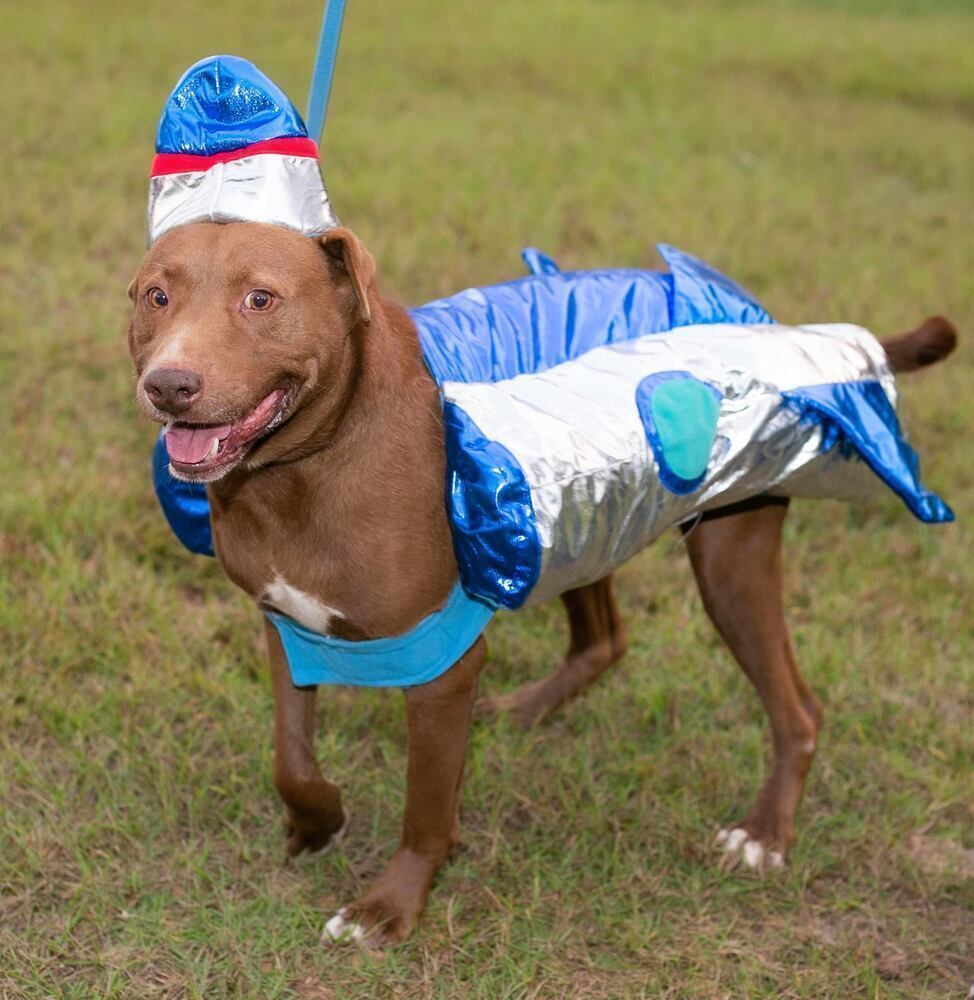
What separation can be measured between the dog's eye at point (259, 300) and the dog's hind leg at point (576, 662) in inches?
64.8

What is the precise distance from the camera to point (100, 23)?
10484 mm

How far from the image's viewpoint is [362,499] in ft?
8.83

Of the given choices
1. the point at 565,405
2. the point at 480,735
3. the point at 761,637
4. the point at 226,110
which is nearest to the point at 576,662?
the point at 480,735

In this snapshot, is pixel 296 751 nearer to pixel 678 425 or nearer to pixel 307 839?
pixel 307 839

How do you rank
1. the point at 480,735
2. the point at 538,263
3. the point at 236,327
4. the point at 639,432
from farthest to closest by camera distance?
the point at 480,735, the point at 538,263, the point at 639,432, the point at 236,327

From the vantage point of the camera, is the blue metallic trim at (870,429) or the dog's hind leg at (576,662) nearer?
the blue metallic trim at (870,429)

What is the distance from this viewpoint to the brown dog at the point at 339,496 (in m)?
2.44

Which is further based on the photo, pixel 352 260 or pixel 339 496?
pixel 339 496

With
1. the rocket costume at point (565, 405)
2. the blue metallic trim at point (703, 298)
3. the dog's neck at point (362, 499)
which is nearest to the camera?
the rocket costume at point (565, 405)

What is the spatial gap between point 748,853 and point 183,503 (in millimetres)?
1655

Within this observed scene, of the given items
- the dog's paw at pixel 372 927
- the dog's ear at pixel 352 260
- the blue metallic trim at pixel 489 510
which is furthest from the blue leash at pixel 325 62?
the dog's paw at pixel 372 927

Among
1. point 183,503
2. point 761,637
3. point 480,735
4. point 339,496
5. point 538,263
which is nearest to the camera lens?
point 339,496

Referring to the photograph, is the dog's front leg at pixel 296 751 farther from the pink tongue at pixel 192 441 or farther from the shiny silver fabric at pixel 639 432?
the pink tongue at pixel 192 441

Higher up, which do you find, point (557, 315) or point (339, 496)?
point (557, 315)
